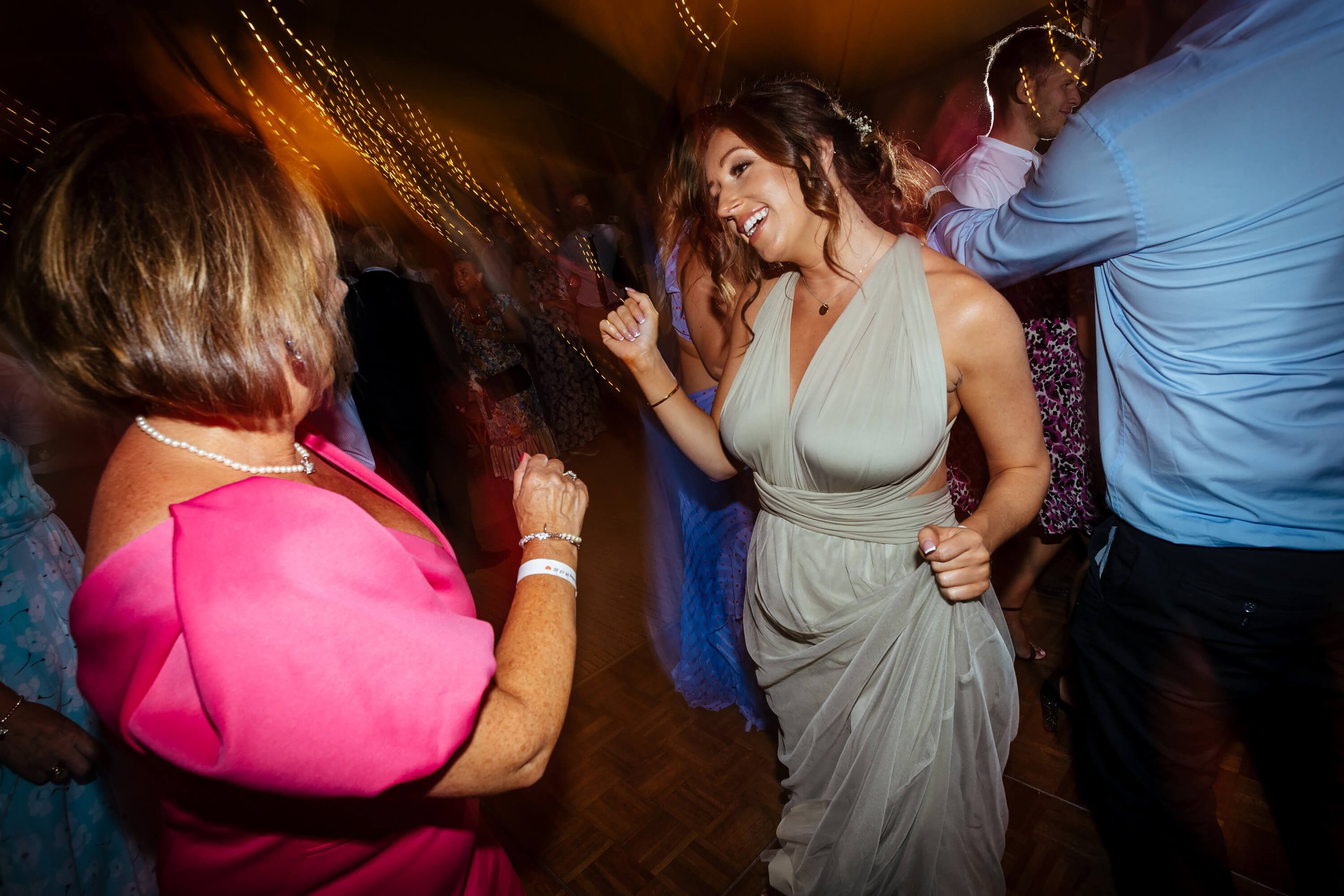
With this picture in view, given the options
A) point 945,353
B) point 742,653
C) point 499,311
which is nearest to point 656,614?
point 742,653

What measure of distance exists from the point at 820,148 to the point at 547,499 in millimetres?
1126

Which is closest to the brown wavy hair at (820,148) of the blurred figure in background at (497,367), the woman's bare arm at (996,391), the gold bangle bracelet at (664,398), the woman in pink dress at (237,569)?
the woman's bare arm at (996,391)

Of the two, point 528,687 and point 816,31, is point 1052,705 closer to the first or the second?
point 528,687

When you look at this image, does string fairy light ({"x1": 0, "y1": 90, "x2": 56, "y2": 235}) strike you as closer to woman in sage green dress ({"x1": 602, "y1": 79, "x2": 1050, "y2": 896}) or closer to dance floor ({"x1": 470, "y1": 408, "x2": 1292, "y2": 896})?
woman in sage green dress ({"x1": 602, "y1": 79, "x2": 1050, "y2": 896})

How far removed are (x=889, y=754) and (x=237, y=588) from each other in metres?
1.32

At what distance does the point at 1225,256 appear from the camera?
1.13 meters

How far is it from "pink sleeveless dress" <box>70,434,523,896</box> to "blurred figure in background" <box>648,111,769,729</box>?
1.28m

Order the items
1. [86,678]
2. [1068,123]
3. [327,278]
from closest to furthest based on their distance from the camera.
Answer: [86,678] < [327,278] < [1068,123]

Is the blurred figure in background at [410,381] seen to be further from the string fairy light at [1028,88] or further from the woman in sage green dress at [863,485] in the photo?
the string fairy light at [1028,88]

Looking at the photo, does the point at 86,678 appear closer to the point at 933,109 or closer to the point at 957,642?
the point at 957,642

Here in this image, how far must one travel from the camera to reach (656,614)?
2.93 metres

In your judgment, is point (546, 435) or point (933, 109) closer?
point (546, 435)

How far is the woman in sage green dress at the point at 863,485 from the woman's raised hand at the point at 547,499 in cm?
54

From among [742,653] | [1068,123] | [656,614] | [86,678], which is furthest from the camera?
[656,614]
